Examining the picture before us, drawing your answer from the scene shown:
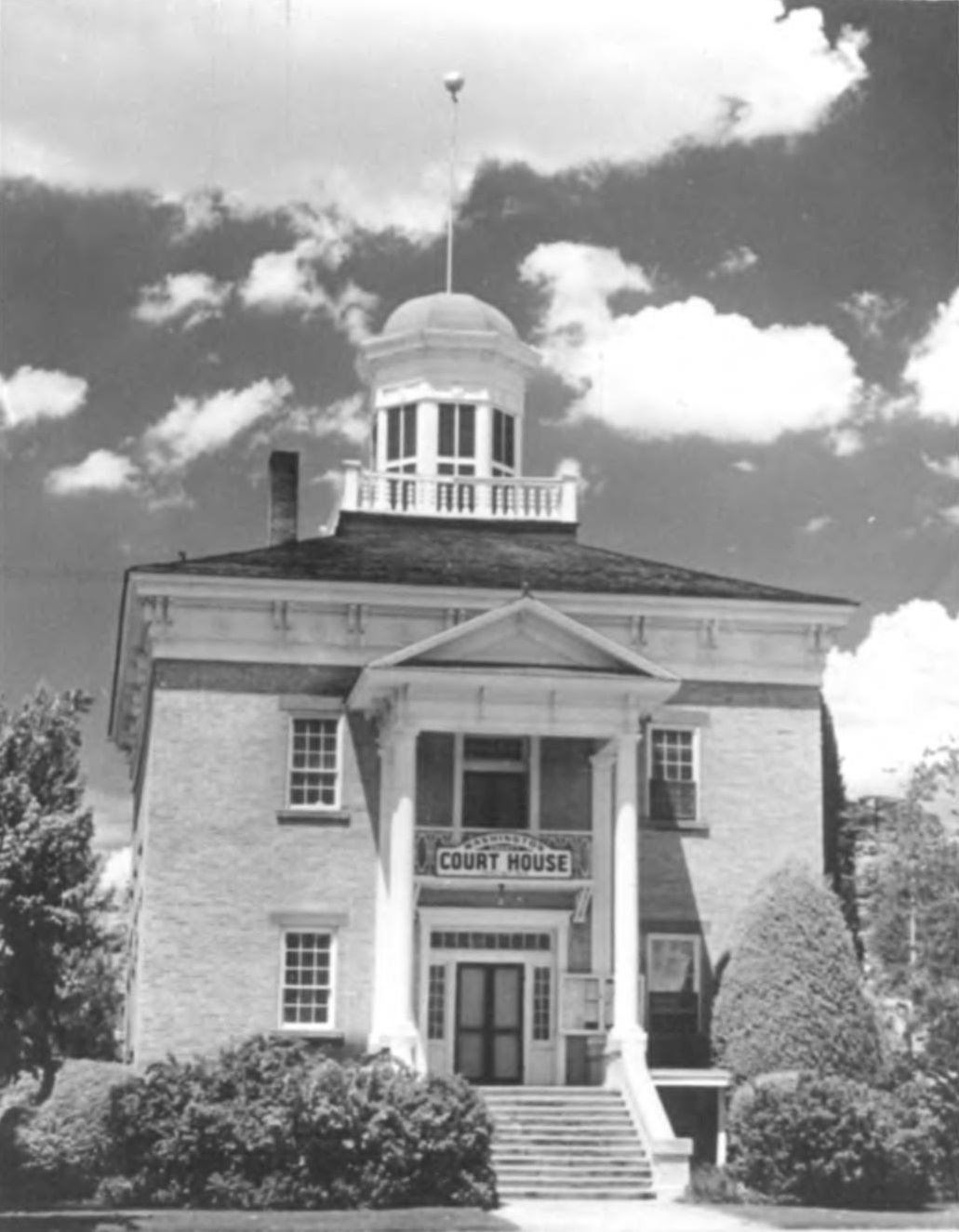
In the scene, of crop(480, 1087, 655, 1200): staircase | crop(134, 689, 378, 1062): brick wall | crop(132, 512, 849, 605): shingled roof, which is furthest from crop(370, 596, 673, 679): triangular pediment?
crop(480, 1087, 655, 1200): staircase

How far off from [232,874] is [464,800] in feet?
12.7

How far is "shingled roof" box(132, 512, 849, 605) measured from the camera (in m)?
33.8

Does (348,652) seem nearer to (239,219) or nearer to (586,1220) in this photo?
(239,219)

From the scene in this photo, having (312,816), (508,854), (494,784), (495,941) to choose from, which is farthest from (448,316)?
(495,941)

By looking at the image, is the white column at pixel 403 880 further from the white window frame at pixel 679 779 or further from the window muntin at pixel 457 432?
the window muntin at pixel 457 432

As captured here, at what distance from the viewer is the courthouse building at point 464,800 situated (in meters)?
31.8

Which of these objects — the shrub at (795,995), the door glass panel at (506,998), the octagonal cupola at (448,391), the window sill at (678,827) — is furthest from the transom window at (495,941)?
the octagonal cupola at (448,391)

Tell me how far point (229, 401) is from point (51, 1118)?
46.1 feet

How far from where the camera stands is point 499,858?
1272 inches

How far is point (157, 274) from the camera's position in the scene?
33.1 meters

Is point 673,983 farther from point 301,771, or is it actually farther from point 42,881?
point 42,881

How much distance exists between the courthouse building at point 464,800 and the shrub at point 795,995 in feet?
3.98

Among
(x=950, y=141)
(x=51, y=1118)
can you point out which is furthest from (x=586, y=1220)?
(x=950, y=141)

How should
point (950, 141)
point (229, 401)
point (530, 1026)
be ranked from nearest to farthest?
point (950, 141), point (530, 1026), point (229, 401)
